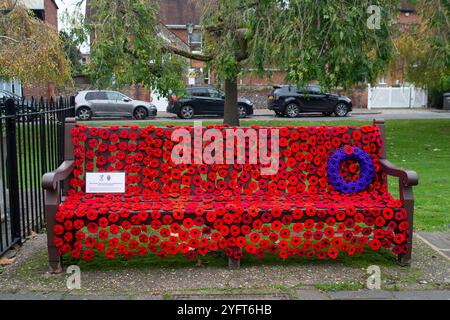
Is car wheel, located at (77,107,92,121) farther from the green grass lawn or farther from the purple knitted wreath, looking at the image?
the purple knitted wreath

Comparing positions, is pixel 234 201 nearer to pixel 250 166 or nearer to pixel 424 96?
pixel 250 166

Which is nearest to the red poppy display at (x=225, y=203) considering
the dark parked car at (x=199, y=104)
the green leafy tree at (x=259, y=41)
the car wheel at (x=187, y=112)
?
the green leafy tree at (x=259, y=41)

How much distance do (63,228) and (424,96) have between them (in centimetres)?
3681

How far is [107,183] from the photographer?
15.9 ft

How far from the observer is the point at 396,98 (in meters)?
37.4

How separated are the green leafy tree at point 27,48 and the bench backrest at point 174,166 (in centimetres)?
997

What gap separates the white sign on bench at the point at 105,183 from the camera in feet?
15.9

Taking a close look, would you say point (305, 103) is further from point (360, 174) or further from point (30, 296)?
point (30, 296)

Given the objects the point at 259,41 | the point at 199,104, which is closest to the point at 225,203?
the point at 259,41

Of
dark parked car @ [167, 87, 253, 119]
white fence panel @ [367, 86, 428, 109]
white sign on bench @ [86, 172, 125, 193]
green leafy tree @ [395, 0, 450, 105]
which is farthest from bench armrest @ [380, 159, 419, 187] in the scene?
white fence panel @ [367, 86, 428, 109]

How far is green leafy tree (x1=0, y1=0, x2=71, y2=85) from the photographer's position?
547 inches

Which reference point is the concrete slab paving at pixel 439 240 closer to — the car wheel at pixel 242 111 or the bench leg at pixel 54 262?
the bench leg at pixel 54 262

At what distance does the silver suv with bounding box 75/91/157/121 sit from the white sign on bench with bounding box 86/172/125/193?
22161mm

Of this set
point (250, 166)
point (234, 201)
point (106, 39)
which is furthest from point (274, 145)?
point (106, 39)
